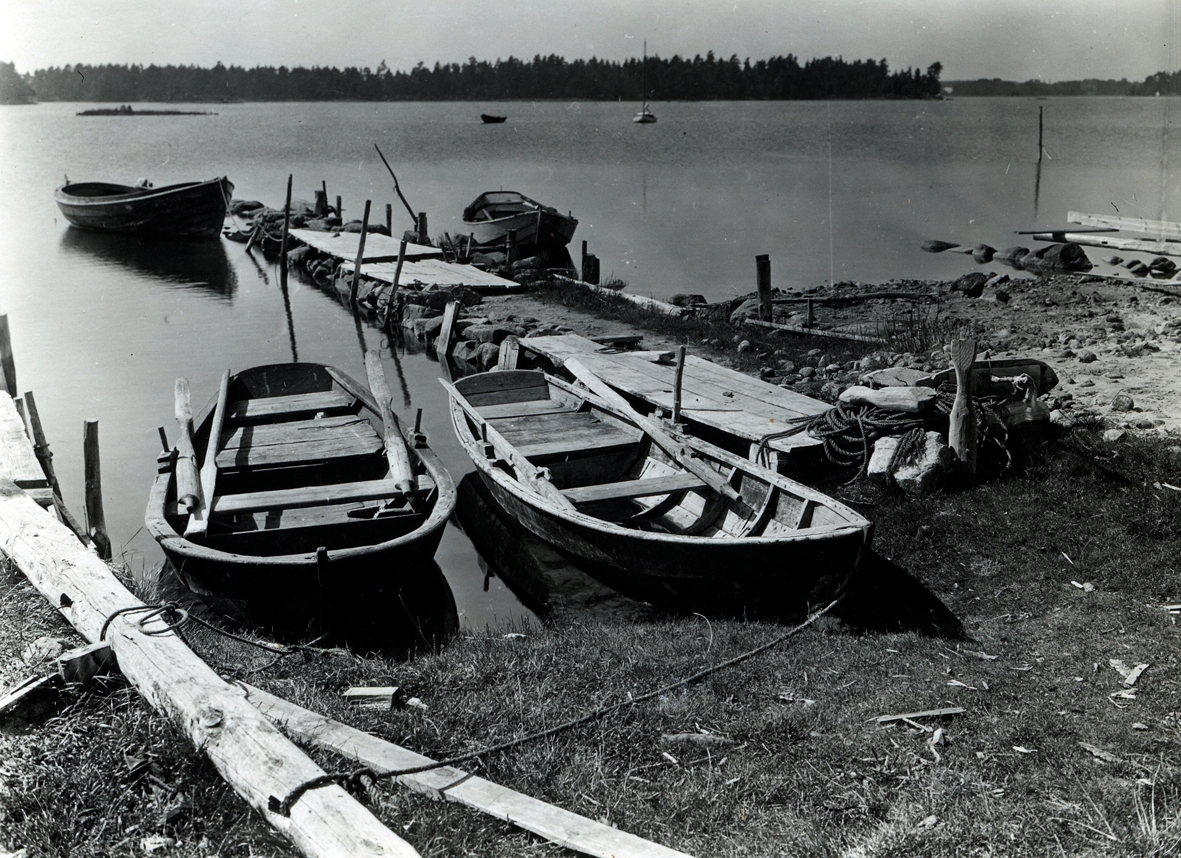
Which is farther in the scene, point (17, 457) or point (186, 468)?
point (186, 468)

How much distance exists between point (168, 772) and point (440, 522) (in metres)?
3.93

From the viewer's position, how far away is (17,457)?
26.2ft

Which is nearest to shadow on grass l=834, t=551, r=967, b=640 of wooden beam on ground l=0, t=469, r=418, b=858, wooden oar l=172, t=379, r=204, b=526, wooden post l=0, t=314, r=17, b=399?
wooden beam on ground l=0, t=469, r=418, b=858

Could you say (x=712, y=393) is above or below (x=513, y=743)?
above

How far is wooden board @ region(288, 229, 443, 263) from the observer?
2464 centimetres

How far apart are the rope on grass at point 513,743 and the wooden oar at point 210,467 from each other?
397 cm

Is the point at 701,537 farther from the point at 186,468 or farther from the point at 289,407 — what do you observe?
the point at 289,407

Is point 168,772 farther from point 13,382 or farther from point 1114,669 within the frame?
point 13,382

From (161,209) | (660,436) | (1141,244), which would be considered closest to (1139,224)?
(1141,244)

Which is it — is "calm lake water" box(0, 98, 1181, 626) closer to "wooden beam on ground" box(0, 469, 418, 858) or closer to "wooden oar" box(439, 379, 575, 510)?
"wooden oar" box(439, 379, 575, 510)

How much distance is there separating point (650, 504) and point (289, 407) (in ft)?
15.1

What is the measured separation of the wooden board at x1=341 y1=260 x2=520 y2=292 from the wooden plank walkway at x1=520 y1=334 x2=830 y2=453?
745cm

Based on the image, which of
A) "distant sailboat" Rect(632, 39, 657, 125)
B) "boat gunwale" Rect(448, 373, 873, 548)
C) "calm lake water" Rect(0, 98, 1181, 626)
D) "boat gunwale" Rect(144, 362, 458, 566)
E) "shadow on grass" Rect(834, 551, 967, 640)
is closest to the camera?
"boat gunwale" Rect(448, 373, 873, 548)

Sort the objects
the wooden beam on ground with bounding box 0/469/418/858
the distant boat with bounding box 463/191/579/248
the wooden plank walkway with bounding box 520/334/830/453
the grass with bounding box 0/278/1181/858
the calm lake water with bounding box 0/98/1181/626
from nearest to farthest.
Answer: the wooden beam on ground with bounding box 0/469/418/858 < the grass with bounding box 0/278/1181/858 < the wooden plank walkway with bounding box 520/334/830/453 < the calm lake water with bounding box 0/98/1181/626 < the distant boat with bounding box 463/191/579/248
